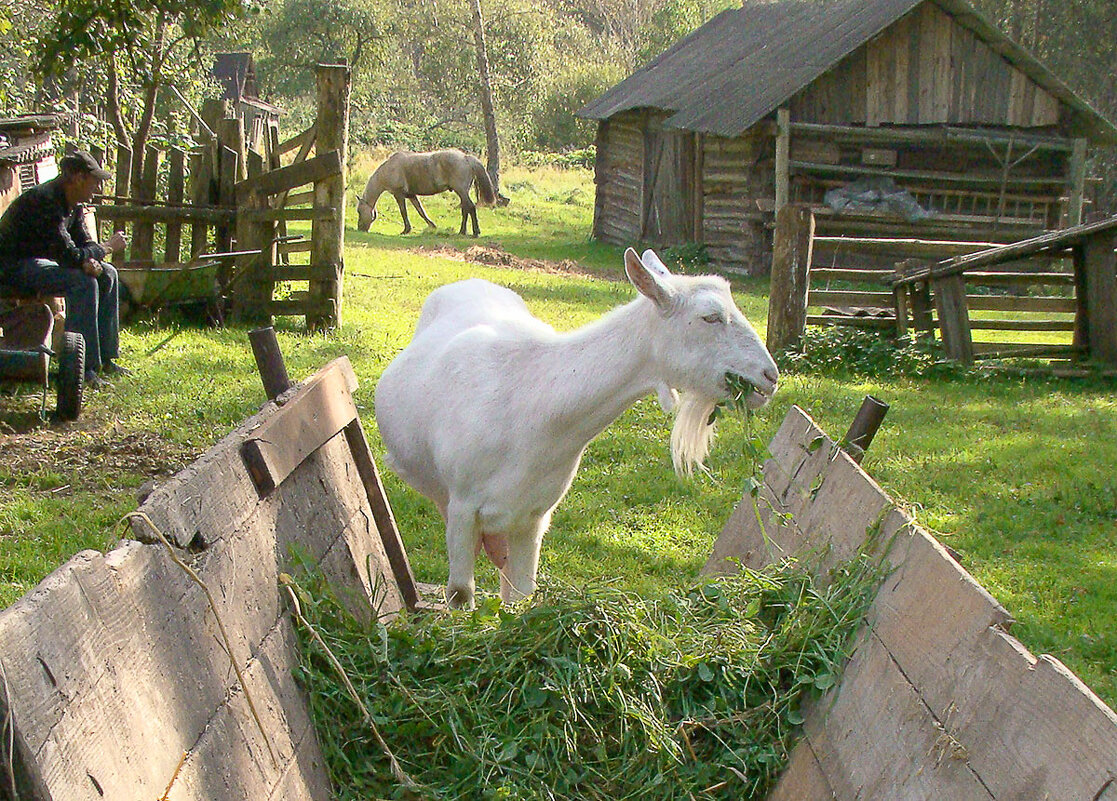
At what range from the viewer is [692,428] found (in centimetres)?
480

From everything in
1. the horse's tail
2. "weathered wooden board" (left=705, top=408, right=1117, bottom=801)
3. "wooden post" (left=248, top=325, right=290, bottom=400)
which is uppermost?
the horse's tail

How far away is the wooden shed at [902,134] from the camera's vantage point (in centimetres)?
2006

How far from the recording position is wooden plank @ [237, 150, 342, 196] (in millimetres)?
11406

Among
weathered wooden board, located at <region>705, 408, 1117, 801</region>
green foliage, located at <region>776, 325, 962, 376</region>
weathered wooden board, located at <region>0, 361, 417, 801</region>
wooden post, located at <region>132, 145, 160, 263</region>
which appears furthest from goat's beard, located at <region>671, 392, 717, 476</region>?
wooden post, located at <region>132, 145, 160, 263</region>

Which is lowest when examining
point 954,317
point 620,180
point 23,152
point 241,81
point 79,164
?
point 954,317

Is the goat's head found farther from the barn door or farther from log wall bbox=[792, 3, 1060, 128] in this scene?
the barn door

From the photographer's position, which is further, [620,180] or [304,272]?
[620,180]

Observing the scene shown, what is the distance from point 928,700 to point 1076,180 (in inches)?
814

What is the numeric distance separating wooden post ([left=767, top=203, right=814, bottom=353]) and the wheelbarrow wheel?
6.48 metres

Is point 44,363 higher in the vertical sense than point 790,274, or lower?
lower

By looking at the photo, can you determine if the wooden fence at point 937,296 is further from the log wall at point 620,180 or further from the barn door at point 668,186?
the log wall at point 620,180

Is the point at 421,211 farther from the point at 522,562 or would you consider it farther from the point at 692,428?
the point at 692,428

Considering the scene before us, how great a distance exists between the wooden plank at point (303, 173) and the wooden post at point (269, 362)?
7.38 meters

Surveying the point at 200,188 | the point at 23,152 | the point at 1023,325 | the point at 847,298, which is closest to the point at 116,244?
the point at 23,152
